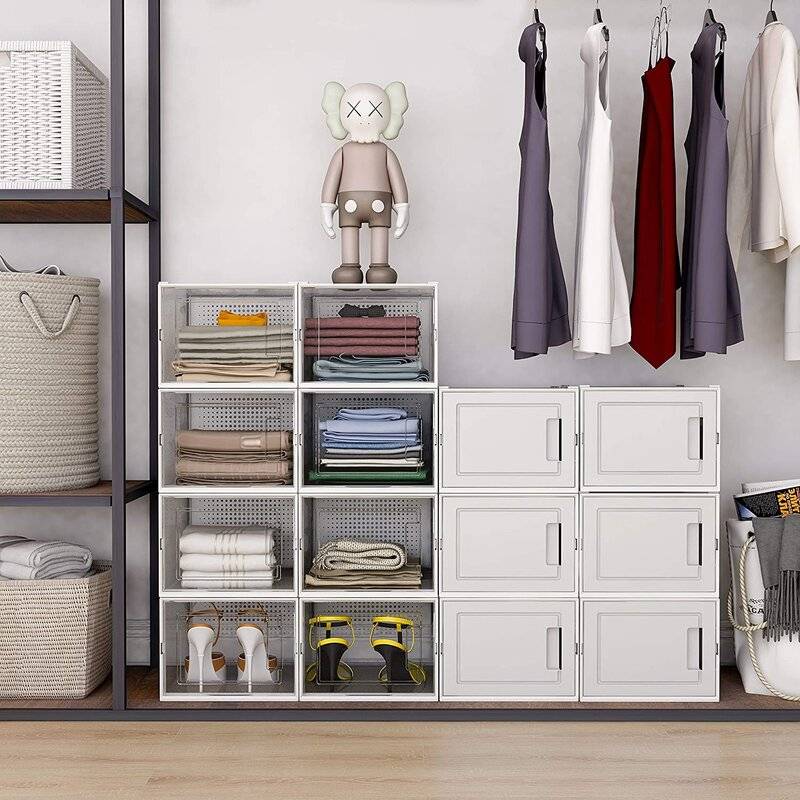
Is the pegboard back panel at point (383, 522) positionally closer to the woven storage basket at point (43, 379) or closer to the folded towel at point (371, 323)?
the folded towel at point (371, 323)

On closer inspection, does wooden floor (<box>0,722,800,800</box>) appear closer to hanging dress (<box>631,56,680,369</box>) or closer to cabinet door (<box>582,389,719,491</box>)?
cabinet door (<box>582,389,719,491</box>)

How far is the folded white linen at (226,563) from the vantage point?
259 cm

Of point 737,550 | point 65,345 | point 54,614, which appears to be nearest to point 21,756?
point 54,614

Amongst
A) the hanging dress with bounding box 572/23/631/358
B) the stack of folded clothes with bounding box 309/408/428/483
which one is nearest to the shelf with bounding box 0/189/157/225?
the stack of folded clothes with bounding box 309/408/428/483

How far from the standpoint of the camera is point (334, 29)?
2928 millimetres

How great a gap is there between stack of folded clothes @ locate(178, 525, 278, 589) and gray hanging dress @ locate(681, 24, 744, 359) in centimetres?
144

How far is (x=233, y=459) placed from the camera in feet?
8.55

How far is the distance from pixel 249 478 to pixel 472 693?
92 centimetres

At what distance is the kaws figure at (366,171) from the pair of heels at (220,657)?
112 centimetres

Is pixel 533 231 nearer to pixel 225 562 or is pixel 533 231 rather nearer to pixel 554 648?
pixel 554 648

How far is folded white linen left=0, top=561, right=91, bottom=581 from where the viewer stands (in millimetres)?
2625

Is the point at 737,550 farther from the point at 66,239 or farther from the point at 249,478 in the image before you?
the point at 66,239

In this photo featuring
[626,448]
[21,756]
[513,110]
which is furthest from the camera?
[513,110]

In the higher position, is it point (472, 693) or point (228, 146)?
point (228, 146)
